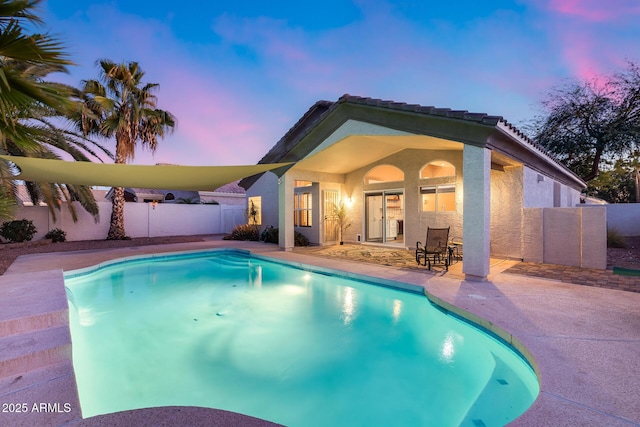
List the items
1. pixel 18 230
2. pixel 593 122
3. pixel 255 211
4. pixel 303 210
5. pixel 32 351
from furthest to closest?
1. pixel 593 122
2. pixel 255 211
3. pixel 303 210
4. pixel 18 230
5. pixel 32 351

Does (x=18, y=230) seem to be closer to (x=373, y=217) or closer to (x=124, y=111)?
(x=124, y=111)

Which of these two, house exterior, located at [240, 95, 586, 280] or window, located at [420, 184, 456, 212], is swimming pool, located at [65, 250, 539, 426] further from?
window, located at [420, 184, 456, 212]

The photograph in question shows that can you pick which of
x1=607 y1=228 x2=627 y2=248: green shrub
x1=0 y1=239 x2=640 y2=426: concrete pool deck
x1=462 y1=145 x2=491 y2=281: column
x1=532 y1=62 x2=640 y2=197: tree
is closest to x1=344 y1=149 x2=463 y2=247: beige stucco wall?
x1=462 y1=145 x2=491 y2=281: column

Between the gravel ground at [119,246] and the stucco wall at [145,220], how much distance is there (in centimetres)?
155

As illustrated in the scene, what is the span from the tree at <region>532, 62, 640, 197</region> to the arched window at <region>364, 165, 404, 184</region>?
15865 millimetres

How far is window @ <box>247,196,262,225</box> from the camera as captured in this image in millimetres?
19406

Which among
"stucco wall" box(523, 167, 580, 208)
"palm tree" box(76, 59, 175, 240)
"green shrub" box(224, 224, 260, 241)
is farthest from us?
"green shrub" box(224, 224, 260, 241)

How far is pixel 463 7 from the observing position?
1316cm

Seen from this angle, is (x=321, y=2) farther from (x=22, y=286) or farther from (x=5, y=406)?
(x=5, y=406)

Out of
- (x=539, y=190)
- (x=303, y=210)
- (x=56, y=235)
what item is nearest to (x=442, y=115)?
(x=539, y=190)

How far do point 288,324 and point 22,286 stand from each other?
5.78 m

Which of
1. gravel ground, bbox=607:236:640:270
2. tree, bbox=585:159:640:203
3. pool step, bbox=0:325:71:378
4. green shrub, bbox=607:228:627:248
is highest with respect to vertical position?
tree, bbox=585:159:640:203

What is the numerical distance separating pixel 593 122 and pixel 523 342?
24.0 meters

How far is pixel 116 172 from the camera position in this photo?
8.52m
